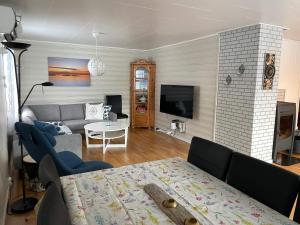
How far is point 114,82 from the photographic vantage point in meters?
6.29

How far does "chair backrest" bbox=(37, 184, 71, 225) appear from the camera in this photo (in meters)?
0.83

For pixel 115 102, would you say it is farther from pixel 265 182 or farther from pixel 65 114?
pixel 265 182

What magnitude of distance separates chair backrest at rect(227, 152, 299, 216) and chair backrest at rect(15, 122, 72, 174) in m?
1.50

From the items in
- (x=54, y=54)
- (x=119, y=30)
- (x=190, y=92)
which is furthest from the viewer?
(x=54, y=54)

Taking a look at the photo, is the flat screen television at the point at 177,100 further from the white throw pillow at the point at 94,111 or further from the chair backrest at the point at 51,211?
the chair backrest at the point at 51,211

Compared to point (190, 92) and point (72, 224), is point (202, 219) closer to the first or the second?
point (72, 224)

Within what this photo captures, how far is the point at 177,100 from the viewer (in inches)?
204

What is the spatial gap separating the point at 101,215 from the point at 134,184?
1.28ft

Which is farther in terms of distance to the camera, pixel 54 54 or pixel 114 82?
pixel 114 82

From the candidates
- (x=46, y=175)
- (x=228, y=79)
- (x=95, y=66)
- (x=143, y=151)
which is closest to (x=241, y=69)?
(x=228, y=79)

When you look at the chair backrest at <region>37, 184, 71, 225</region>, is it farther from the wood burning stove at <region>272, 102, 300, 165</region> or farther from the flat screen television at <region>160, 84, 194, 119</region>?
the flat screen television at <region>160, 84, 194, 119</region>

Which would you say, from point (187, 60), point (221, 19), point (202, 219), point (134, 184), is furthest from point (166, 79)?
point (202, 219)

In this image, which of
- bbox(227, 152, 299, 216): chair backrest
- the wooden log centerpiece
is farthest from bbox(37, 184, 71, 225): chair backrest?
bbox(227, 152, 299, 216): chair backrest

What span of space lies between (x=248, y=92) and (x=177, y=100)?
5.96 feet
